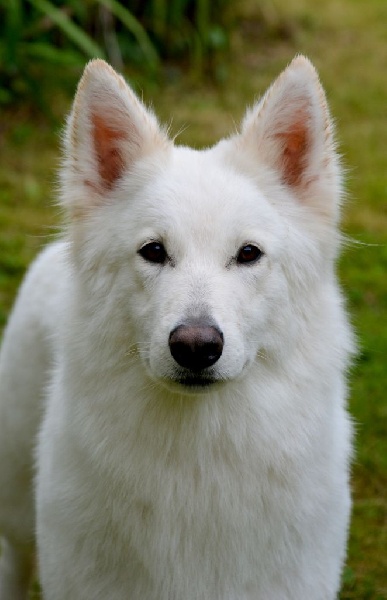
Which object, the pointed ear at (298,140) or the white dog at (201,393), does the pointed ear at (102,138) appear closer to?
the white dog at (201,393)

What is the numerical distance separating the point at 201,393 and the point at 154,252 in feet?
1.56

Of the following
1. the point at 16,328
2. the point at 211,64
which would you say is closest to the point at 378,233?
the point at 211,64

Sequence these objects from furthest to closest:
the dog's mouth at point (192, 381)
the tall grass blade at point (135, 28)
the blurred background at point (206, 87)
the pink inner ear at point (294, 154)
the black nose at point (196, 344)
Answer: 1. the tall grass blade at point (135, 28)
2. the blurred background at point (206, 87)
3. the pink inner ear at point (294, 154)
4. the dog's mouth at point (192, 381)
5. the black nose at point (196, 344)

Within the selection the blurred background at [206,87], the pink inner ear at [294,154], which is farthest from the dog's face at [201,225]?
the blurred background at [206,87]

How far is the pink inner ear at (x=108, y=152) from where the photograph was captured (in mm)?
3260

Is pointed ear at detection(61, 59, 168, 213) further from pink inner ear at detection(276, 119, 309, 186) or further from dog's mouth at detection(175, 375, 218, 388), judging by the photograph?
dog's mouth at detection(175, 375, 218, 388)

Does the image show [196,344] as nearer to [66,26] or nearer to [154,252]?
[154,252]

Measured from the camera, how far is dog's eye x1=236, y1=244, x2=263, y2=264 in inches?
117

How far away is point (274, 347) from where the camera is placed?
309cm

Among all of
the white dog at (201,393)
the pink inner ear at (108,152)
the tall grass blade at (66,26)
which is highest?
the tall grass blade at (66,26)

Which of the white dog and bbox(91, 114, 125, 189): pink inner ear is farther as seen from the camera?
bbox(91, 114, 125, 189): pink inner ear

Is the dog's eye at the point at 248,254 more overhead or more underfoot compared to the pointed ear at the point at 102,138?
more underfoot

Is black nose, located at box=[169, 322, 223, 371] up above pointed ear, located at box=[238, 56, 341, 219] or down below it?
below

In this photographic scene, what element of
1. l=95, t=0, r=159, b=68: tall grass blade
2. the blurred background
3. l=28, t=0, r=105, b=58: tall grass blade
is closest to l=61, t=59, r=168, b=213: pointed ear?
the blurred background
